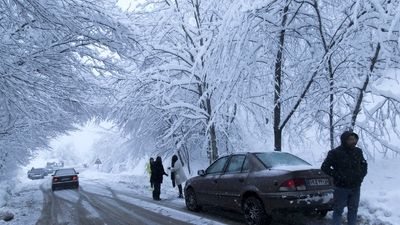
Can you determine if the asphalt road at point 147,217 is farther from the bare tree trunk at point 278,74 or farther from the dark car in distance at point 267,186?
the bare tree trunk at point 278,74

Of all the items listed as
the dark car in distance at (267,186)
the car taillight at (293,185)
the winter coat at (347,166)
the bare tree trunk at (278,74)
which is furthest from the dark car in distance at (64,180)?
the winter coat at (347,166)

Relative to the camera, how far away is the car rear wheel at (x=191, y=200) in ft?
40.2

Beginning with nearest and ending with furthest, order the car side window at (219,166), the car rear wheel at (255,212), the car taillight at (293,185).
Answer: the car taillight at (293,185) → the car rear wheel at (255,212) → the car side window at (219,166)

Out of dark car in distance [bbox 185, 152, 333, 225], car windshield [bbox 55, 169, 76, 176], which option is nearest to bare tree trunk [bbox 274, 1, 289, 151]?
dark car in distance [bbox 185, 152, 333, 225]

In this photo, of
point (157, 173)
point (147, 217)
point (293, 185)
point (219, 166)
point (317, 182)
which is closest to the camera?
point (293, 185)

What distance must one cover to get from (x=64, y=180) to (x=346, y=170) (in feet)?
78.1

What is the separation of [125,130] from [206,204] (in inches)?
513

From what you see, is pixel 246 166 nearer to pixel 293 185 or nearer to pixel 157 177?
pixel 293 185

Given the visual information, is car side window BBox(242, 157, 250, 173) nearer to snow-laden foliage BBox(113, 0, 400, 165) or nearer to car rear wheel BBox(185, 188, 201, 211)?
snow-laden foliage BBox(113, 0, 400, 165)

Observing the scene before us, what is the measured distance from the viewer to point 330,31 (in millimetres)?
12023

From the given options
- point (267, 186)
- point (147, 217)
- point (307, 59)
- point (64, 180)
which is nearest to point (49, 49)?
point (147, 217)

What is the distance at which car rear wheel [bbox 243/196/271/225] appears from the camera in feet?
28.8

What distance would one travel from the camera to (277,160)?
9430 millimetres

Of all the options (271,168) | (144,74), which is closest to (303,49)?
(271,168)
